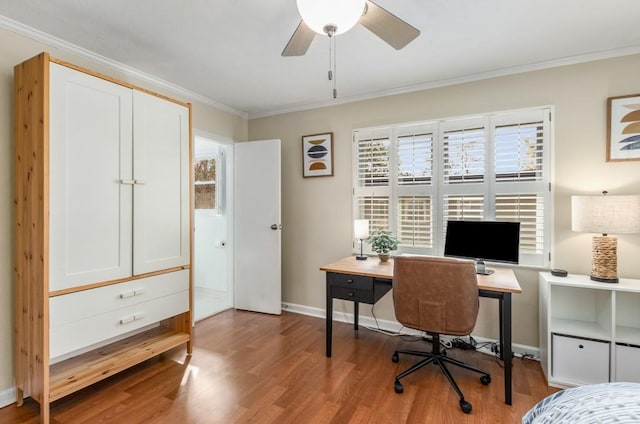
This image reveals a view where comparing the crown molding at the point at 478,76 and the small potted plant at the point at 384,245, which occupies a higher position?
the crown molding at the point at 478,76

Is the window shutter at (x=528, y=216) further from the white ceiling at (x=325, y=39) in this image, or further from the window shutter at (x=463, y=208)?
the white ceiling at (x=325, y=39)

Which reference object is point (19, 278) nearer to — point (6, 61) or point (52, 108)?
point (52, 108)

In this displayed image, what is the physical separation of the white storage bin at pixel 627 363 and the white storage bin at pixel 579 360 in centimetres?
6

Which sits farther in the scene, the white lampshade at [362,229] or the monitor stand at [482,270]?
the white lampshade at [362,229]

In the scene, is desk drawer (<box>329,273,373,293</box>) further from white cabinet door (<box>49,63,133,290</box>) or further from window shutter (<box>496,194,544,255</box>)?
white cabinet door (<box>49,63,133,290</box>)

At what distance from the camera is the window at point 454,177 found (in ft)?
8.59

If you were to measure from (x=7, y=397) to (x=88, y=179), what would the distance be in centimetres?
148

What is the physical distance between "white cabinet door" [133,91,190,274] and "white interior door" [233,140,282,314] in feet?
3.63

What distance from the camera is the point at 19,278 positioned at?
1.99 metres

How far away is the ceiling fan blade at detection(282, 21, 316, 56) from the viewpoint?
1589 millimetres

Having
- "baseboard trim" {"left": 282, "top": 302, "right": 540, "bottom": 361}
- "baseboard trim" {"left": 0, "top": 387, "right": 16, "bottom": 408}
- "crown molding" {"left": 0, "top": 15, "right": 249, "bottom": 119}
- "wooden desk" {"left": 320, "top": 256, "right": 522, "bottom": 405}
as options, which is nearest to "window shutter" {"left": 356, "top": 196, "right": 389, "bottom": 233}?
"wooden desk" {"left": 320, "top": 256, "right": 522, "bottom": 405}

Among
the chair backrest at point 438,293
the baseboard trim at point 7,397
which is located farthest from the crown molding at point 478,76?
the baseboard trim at point 7,397

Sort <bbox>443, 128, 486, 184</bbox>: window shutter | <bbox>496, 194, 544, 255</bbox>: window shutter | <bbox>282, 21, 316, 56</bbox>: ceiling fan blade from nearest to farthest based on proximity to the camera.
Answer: <bbox>282, 21, 316, 56</bbox>: ceiling fan blade → <bbox>496, 194, 544, 255</bbox>: window shutter → <bbox>443, 128, 486, 184</bbox>: window shutter

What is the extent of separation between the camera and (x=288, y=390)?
217 centimetres
